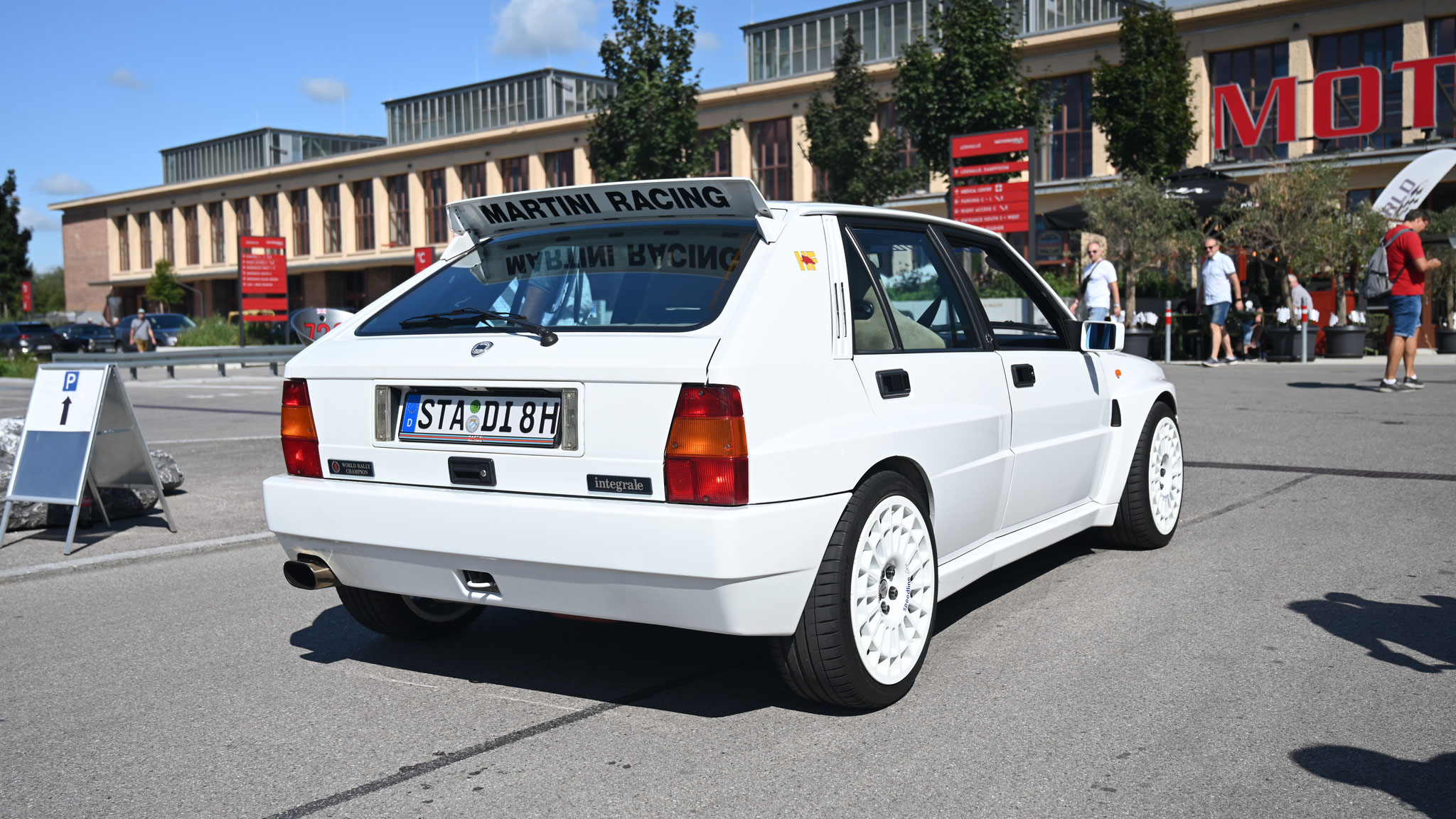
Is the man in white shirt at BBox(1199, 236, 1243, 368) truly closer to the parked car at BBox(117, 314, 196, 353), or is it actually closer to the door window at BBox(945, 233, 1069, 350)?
the door window at BBox(945, 233, 1069, 350)

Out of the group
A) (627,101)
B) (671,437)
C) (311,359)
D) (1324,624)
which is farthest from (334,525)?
(627,101)

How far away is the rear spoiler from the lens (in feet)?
12.5

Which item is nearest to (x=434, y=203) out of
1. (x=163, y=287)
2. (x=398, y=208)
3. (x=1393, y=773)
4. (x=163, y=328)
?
(x=398, y=208)

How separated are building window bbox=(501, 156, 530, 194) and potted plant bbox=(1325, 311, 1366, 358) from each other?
44.0 meters

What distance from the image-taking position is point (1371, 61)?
37.6 m

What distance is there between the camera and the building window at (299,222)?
235 ft

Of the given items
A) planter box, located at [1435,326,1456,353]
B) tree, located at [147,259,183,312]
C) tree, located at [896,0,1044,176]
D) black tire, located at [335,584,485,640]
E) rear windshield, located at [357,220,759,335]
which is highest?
tree, located at [896,0,1044,176]

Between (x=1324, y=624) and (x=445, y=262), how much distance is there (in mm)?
3494

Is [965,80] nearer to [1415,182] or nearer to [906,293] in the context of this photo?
[1415,182]

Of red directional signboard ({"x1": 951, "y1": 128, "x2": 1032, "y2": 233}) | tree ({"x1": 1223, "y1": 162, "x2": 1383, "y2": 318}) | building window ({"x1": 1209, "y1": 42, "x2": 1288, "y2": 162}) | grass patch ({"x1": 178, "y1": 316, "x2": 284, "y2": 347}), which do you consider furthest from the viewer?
grass patch ({"x1": 178, "y1": 316, "x2": 284, "y2": 347})

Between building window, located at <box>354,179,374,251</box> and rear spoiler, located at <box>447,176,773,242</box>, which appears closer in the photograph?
rear spoiler, located at <box>447,176,773,242</box>

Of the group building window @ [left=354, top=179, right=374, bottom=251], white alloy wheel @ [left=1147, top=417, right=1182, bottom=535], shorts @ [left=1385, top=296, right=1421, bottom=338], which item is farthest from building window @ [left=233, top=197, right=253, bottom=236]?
white alloy wheel @ [left=1147, top=417, right=1182, bottom=535]

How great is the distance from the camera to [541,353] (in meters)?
3.62

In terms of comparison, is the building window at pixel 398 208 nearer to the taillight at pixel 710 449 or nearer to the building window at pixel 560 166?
the building window at pixel 560 166
